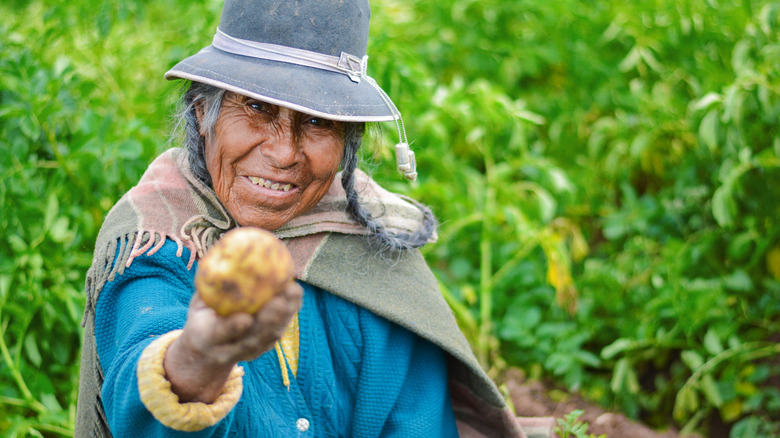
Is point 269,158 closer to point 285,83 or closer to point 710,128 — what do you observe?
point 285,83

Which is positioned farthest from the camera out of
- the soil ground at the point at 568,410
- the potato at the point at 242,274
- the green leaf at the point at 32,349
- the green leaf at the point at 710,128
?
the green leaf at the point at 710,128

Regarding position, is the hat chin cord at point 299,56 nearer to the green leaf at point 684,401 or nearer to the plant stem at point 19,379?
the plant stem at point 19,379

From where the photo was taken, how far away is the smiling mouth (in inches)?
56.7

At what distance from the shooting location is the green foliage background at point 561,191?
7.29 ft

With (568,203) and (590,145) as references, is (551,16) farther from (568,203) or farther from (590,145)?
(568,203)

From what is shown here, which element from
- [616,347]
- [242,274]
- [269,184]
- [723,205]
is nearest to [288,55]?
[269,184]

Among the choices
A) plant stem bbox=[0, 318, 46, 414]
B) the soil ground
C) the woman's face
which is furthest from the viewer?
the soil ground

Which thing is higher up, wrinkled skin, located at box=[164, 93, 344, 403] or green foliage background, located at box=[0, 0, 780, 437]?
wrinkled skin, located at box=[164, 93, 344, 403]

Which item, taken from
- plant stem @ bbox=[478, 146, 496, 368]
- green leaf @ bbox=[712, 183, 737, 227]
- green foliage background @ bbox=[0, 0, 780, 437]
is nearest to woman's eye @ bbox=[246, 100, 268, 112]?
green foliage background @ bbox=[0, 0, 780, 437]

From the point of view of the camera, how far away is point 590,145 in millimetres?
3283

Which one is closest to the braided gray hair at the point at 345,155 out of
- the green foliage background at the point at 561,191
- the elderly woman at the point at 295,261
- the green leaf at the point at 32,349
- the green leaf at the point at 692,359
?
the elderly woman at the point at 295,261

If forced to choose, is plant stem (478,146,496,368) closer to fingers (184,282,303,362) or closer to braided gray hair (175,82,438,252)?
braided gray hair (175,82,438,252)

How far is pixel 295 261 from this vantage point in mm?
1558

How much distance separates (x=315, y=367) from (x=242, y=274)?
69cm
